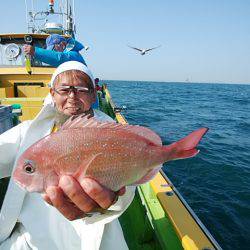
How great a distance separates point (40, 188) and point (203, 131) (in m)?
1.04

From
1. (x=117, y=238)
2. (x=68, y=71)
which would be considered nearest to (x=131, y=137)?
(x=117, y=238)

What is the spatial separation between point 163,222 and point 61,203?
155 centimetres

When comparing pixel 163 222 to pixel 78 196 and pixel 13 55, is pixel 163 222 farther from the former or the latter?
pixel 13 55

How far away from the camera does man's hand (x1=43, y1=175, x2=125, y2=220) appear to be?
1620 millimetres

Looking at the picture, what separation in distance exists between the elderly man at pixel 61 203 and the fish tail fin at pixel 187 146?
18.3 inches

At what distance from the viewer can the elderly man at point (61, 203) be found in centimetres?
170

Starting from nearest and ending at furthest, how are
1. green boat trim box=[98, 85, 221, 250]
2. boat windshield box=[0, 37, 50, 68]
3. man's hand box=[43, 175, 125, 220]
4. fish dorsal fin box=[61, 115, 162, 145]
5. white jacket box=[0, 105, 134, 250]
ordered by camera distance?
man's hand box=[43, 175, 125, 220]
fish dorsal fin box=[61, 115, 162, 145]
white jacket box=[0, 105, 134, 250]
green boat trim box=[98, 85, 221, 250]
boat windshield box=[0, 37, 50, 68]

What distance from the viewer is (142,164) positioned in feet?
5.73

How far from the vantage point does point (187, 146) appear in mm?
1671

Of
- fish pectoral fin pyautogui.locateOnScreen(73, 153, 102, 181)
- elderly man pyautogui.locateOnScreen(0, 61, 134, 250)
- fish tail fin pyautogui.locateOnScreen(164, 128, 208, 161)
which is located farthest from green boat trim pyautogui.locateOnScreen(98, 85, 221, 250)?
fish pectoral fin pyautogui.locateOnScreen(73, 153, 102, 181)

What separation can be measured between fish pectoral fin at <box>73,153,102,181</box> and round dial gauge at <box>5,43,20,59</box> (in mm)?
8285

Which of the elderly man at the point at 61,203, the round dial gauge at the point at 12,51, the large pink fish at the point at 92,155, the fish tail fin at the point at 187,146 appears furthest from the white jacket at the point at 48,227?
the round dial gauge at the point at 12,51

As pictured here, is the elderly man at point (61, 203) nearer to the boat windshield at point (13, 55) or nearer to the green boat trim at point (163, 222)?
the green boat trim at point (163, 222)

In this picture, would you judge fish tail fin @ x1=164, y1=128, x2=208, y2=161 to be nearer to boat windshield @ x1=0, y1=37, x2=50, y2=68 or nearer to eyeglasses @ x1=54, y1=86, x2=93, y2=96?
eyeglasses @ x1=54, y1=86, x2=93, y2=96
